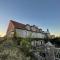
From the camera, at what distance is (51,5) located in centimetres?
1708

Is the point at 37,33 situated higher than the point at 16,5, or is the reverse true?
the point at 16,5

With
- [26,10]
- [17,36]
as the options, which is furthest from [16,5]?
[17,36]

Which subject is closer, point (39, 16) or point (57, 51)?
point (57, 51)

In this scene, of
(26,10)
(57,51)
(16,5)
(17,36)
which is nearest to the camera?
(57,51)

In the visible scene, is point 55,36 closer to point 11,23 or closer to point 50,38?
point 50,38

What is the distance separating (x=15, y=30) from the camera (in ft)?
90.1


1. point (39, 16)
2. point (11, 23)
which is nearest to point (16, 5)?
point (39, 16)

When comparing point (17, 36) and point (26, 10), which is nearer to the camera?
point (26, 10)

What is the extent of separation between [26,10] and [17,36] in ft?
32.1

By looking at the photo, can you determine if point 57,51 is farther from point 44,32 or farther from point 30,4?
point 44,32

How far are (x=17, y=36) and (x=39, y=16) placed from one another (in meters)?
9.12

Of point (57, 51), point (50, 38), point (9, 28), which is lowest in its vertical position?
point (57, 51)

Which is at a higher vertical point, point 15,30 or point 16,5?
point 16,5

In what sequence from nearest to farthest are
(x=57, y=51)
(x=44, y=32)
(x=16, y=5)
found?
(x=57, y=51), (x=16, y=5), (x=44, y=32)
